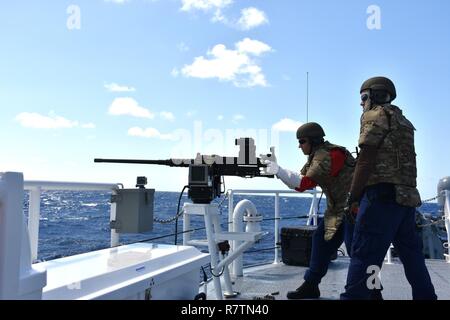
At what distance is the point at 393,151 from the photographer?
2562 mm

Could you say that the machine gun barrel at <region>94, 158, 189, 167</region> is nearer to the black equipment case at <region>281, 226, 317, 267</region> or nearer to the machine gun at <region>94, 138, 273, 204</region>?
the machine gun at <region>94, 138, 273, 204</region>

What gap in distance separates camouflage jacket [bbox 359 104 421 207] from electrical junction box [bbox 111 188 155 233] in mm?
1417

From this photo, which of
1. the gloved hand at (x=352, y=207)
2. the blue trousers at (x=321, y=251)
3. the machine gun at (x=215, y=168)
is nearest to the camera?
the gloved hand at (x=352, y=207)

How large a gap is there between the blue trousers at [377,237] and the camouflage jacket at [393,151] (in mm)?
59

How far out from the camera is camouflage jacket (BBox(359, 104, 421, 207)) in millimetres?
2508

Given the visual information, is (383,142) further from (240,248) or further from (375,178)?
(240,248)

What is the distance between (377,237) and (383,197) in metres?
0.24

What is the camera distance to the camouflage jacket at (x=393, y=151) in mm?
2508

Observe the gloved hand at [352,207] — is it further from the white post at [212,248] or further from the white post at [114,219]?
the white post at [114,219]

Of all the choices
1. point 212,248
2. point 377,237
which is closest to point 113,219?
point 212,248

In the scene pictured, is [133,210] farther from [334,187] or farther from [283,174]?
[334,187]

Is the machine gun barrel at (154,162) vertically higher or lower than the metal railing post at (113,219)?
higher

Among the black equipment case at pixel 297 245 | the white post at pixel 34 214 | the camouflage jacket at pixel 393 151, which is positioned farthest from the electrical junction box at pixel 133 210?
the black equipment case at pixel 297 245
